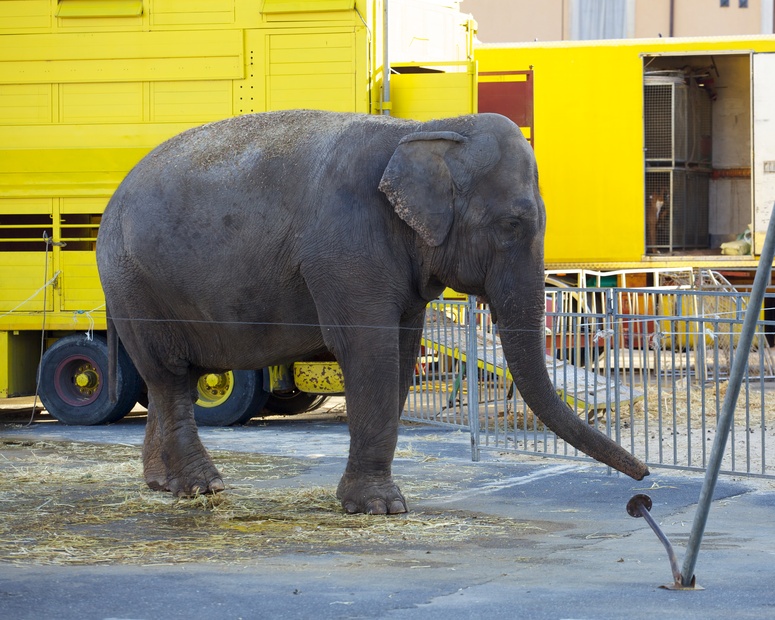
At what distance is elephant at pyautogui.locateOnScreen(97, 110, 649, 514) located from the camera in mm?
8578

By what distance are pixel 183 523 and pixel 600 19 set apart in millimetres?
27701

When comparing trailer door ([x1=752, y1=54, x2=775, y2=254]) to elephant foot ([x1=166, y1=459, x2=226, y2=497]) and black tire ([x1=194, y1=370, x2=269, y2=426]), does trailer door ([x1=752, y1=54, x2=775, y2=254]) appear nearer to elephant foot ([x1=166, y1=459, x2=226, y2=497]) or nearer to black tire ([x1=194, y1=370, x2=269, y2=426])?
black tire ([x1=194, y1=370, x2=269, y2=426])

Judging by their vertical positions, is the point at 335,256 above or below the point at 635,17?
below

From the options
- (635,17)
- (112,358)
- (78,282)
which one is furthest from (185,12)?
(635,17)

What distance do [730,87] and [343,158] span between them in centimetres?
1648

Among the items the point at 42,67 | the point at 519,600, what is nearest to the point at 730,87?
the point at 42,67

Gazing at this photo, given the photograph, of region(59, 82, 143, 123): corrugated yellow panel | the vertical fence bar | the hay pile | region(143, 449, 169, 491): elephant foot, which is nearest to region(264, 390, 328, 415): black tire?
region(59, 82, 143, 123): corrugated yellow panel

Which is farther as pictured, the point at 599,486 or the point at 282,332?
the point at 599,486

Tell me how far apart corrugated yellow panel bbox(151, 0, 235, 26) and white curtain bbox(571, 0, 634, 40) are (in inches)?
802

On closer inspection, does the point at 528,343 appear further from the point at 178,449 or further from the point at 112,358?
the point at 112,358

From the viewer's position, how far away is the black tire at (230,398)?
14750 mm

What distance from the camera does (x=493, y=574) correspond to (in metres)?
6.86

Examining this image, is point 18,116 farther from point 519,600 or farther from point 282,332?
point 519,600

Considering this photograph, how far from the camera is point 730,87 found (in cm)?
2397
